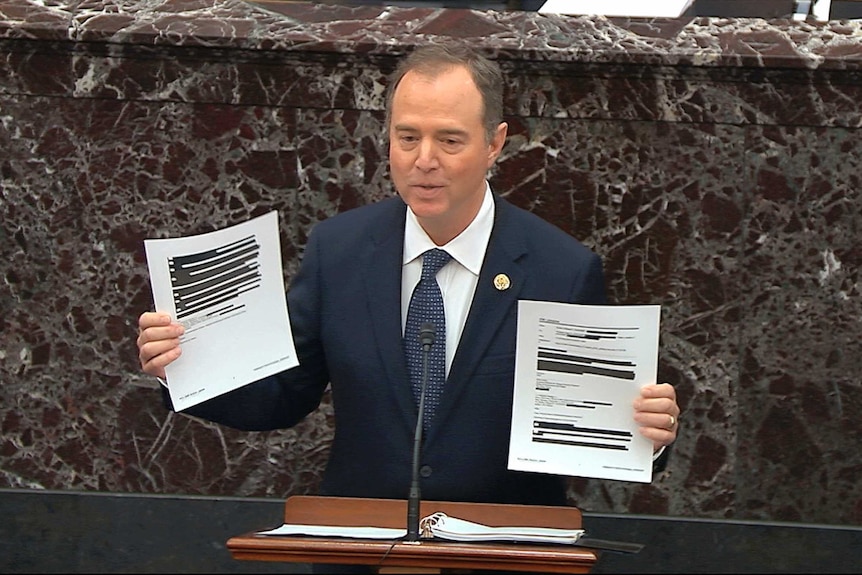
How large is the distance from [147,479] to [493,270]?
166cm

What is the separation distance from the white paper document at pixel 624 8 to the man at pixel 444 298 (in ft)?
3.67

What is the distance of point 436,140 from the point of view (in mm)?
3141

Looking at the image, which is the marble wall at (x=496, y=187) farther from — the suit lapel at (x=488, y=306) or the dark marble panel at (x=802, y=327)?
the suit lapel at (x=488, y=306)

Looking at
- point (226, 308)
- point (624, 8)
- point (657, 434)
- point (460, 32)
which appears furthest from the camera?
point (624, 8)

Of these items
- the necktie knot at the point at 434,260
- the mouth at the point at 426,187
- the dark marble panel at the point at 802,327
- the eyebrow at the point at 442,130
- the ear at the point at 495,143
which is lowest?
the dark marble panel at the point at 802,327

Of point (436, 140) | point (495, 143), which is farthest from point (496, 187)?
point (436, 140)

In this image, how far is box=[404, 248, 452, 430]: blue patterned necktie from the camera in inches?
127

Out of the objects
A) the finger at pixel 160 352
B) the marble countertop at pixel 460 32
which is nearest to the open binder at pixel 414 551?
the finger at pixel 160 352

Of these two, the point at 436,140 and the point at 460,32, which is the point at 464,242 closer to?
the point at 436,140

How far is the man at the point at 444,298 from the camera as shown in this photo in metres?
3.16

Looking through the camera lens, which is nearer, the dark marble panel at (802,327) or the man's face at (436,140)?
the man's face at (436,140)

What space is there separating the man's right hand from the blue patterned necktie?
578 mm

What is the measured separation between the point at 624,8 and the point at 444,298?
1.49m

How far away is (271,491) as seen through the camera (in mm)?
4398
